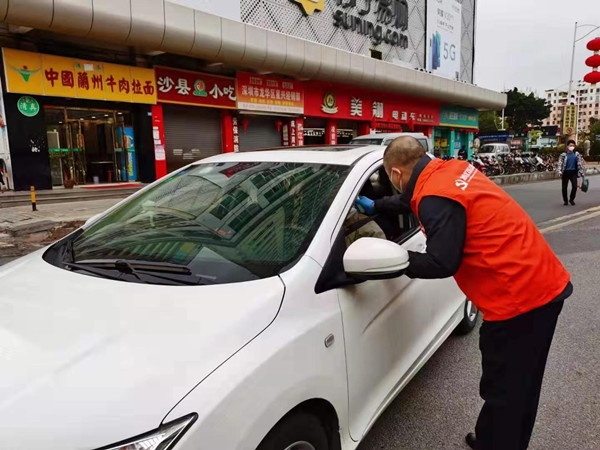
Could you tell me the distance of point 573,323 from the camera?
4000 millimetres

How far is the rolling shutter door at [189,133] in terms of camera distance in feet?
52.2

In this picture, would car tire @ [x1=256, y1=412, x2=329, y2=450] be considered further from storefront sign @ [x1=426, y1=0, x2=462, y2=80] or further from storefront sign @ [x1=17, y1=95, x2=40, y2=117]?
storefront sign @ [x1=426, y1=0, x2=462, y2=80]

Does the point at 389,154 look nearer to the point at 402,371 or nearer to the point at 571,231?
the point at 402,371

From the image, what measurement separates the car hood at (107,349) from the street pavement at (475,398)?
1328 mm

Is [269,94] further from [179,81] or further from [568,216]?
[568,216]

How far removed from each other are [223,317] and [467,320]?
2.76 meters

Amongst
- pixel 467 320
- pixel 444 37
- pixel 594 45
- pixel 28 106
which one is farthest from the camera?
pixel 444 37

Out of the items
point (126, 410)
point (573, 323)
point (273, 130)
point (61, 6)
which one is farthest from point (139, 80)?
point (126, 410)

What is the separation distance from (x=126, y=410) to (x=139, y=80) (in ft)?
48.6

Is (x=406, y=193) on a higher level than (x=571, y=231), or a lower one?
higher

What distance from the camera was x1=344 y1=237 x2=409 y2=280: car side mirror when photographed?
1.78 m

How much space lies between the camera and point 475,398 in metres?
2.84

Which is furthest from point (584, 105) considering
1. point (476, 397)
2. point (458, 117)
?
point (476, 397)

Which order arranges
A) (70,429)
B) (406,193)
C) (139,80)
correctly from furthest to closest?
1. (139,80)
2. (406,193)
3. (70,429)
